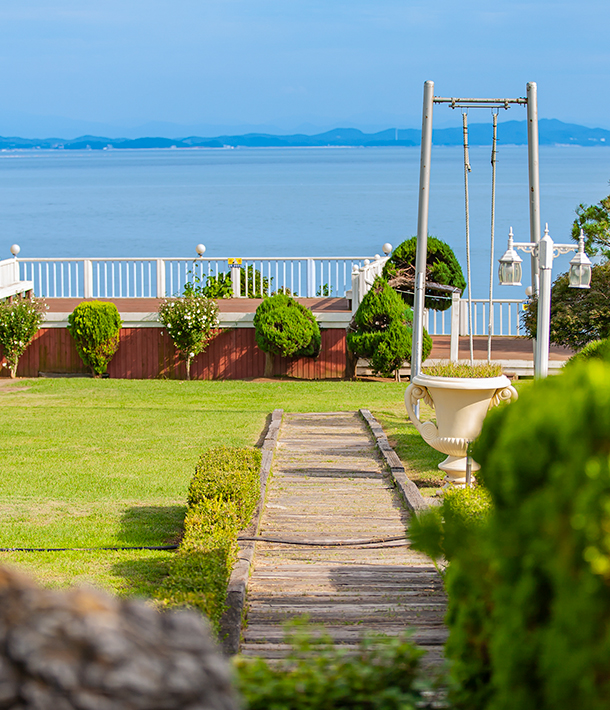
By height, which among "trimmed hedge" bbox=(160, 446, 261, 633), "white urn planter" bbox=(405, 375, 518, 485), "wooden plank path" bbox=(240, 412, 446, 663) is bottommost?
"wooden plank path" bbox=(240, 412, 446, 663)

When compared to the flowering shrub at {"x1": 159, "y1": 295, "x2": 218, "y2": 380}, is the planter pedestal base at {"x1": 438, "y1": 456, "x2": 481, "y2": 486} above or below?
below

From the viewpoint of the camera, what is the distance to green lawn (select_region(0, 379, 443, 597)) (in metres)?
6.63

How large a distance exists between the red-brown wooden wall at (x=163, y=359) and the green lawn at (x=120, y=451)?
878mm

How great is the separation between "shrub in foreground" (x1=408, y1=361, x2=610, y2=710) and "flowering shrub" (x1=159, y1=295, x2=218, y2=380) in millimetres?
15074

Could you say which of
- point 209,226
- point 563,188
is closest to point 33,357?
point 209,226

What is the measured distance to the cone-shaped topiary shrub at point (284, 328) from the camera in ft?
54.6

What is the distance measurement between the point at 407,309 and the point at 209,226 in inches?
2724

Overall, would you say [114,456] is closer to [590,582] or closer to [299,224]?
[590,582]

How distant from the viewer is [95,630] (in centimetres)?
148

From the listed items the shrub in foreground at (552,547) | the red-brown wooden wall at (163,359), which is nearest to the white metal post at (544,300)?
the shrub in foreground at (552,547)

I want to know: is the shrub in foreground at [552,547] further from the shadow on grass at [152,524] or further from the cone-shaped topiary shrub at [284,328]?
the cone-shaped topiary shrub at [284,328]

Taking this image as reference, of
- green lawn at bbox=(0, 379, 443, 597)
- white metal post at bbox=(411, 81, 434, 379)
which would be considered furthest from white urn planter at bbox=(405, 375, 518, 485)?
white metal post at bbox=(411, 81, 434, 379)

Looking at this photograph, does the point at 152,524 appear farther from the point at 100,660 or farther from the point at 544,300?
the point at 100,660

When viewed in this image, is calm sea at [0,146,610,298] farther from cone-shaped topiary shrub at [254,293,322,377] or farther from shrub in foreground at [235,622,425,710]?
shrub in foreground at [235,622,425,710]
